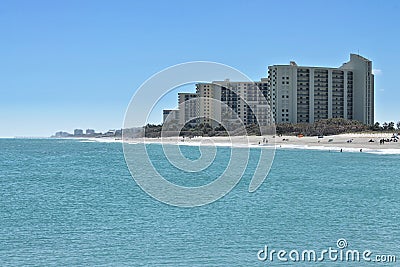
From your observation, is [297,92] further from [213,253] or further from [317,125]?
[213,253]

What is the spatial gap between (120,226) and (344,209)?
9.79 meters

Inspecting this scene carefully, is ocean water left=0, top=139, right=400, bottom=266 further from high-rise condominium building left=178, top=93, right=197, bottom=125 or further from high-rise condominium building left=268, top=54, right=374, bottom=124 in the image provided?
high-rise condominium building left=268, top=54, right=374, bottom=124

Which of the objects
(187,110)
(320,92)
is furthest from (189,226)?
(320,92)

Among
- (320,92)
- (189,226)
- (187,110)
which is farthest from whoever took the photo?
(320,92)

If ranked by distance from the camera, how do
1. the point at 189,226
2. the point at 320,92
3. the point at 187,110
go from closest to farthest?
the point at 189,226 → the point at 187,110 → the point at 320,92

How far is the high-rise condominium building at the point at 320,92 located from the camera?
141875mm

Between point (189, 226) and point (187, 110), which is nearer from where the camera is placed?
point (189, 226)

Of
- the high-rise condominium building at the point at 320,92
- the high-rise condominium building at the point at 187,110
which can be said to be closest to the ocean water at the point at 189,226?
the high-rise condominium building at the point at 187,110

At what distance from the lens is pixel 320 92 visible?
14325cm

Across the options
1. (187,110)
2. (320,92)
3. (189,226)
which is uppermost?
(320,92)

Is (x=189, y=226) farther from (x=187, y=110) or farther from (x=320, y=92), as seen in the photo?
(x=320, y=92)

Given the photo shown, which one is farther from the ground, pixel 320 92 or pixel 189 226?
pixel 320 92

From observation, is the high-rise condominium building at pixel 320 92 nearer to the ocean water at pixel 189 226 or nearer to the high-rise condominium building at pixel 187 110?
the high-rise condominium building at pixel 187 110

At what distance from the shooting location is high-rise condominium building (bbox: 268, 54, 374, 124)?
14188cm
